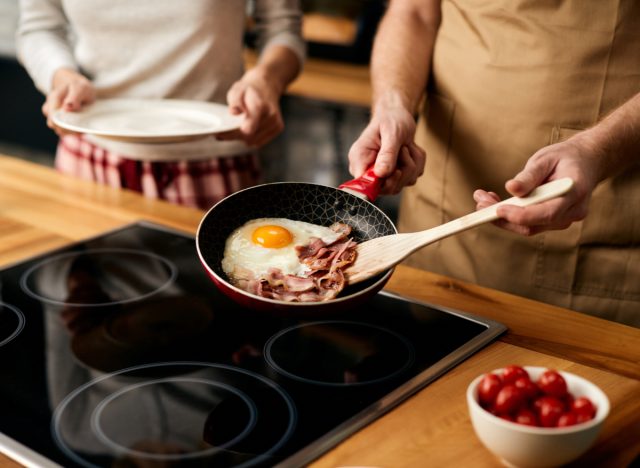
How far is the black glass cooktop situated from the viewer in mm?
784

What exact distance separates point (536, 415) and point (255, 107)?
0.94 metres

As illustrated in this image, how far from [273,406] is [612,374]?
41 cm

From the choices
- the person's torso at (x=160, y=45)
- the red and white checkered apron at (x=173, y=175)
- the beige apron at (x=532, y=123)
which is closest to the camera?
the beige apron at (x=532, y=123)

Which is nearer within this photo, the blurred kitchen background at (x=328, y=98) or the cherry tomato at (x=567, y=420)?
the cherry tomato at (x=567, y=420)

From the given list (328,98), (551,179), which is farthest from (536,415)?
(328,98)

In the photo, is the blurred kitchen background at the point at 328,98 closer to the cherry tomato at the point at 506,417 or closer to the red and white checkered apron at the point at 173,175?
the red and white checkered apron at the point at 173,175

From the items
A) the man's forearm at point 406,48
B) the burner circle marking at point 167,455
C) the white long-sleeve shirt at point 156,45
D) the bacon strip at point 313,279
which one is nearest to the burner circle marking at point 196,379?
the burner circle marking at point 167,455

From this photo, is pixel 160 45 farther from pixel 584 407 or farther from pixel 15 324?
pixel 584 407

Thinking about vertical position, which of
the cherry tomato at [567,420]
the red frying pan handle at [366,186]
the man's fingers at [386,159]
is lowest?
the cherry tomato at [567,420]

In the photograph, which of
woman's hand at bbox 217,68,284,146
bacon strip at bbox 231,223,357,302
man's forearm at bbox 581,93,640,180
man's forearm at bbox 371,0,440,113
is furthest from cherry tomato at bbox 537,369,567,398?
woman's hand at bbox 217,68,284,146

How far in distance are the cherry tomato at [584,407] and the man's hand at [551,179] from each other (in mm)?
255

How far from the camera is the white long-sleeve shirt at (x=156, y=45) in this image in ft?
5.48

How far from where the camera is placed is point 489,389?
29.0 inches

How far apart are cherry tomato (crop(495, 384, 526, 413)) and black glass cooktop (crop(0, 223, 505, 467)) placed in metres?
0.16
